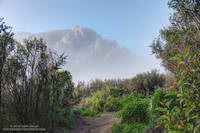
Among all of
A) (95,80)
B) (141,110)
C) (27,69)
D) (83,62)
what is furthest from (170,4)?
(83,62)

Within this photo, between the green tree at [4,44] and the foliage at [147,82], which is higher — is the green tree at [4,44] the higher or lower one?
the higher one

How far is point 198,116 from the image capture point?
1590 mm

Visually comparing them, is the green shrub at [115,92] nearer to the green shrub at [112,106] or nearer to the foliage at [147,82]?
the foliage at [147,82]

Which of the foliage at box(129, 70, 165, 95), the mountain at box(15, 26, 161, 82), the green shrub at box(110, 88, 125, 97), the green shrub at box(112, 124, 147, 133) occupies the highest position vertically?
the mountain at box(15, 26, 161, 82)

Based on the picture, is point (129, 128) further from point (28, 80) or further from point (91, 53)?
point (91, 53)

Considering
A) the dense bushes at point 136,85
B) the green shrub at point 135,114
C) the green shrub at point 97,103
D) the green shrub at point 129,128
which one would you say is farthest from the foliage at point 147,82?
the green shrub at point 129,128

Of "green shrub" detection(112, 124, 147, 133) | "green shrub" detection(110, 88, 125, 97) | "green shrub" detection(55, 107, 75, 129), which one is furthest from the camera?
"green shrub" detection(110, 88, 125, 97)

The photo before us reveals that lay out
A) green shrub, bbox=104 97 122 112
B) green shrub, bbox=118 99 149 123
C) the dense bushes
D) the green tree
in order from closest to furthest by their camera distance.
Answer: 1. the green tree
2. green shrub, bbox=118 99 149 123
3. green shrub, bbox=104 97 122 112
4. the dense bushes

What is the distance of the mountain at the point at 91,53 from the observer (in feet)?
137

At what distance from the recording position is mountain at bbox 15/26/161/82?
137 feet

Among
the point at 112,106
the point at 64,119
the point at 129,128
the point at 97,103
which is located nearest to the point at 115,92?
the point at 97,103

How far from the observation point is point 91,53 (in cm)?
4831

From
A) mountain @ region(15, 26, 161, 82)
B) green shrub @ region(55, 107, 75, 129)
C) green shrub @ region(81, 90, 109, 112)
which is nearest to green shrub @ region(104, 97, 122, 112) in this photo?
green shrub @ region(81, 90, 109, 112)

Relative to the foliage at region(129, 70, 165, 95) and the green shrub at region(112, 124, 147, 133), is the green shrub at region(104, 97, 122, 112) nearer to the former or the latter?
the foliage at region(129, 70, 165, 95)
